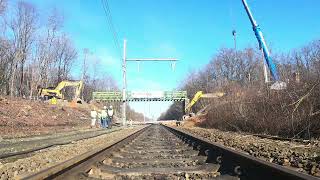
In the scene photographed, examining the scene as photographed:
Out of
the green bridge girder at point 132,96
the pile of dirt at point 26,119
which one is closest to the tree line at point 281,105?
the pile of dirt at point 26,119

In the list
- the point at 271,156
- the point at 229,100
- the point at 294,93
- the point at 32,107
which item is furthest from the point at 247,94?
the point at 32,107

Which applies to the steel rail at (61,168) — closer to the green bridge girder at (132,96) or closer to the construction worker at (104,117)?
the construction worker at (104,117)

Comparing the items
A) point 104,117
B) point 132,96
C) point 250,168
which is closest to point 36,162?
point 250,168

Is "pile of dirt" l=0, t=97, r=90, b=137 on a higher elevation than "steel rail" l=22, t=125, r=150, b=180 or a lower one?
higher

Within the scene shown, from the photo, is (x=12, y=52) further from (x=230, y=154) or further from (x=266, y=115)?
(x=230, y=154)

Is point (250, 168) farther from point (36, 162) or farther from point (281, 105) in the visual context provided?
point (281, 105)

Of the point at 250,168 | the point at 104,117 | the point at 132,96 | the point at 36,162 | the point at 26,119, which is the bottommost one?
the point at 36,162

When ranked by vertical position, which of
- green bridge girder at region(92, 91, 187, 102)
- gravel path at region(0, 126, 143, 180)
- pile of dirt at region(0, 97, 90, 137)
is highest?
green bridge girder at region(92, 91, 187, 102)

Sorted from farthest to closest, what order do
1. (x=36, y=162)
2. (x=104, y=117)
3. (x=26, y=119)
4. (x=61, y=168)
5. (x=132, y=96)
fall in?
1. (x=132, y=96)
2. (x=104, y=117)
3. (x=26, y=119)
4. (x=36, y=162)
5. (x=61, y=168)

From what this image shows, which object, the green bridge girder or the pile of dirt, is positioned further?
the green bridge girder

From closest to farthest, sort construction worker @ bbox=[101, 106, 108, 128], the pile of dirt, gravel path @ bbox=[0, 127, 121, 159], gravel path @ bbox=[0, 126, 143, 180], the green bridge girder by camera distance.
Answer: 1. gravel path @ bbox=[0, 126, 143, 180]
2. gravel path @ bbox=[0, 127, 121, 159]
3. the pile of dirt
4. construction worker @ bbox=[101, 106, 108, 128]
5. the green bridge girder

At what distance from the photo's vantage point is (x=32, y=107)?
37.8m

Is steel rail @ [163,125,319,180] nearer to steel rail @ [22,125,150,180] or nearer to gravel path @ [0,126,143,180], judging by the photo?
steel rail @ [22,125,150,180]

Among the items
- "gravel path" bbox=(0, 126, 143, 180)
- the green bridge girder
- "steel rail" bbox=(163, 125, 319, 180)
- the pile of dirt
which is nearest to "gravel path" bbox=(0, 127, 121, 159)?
"gravel path" bbox=(0, 126, 143, 180)
